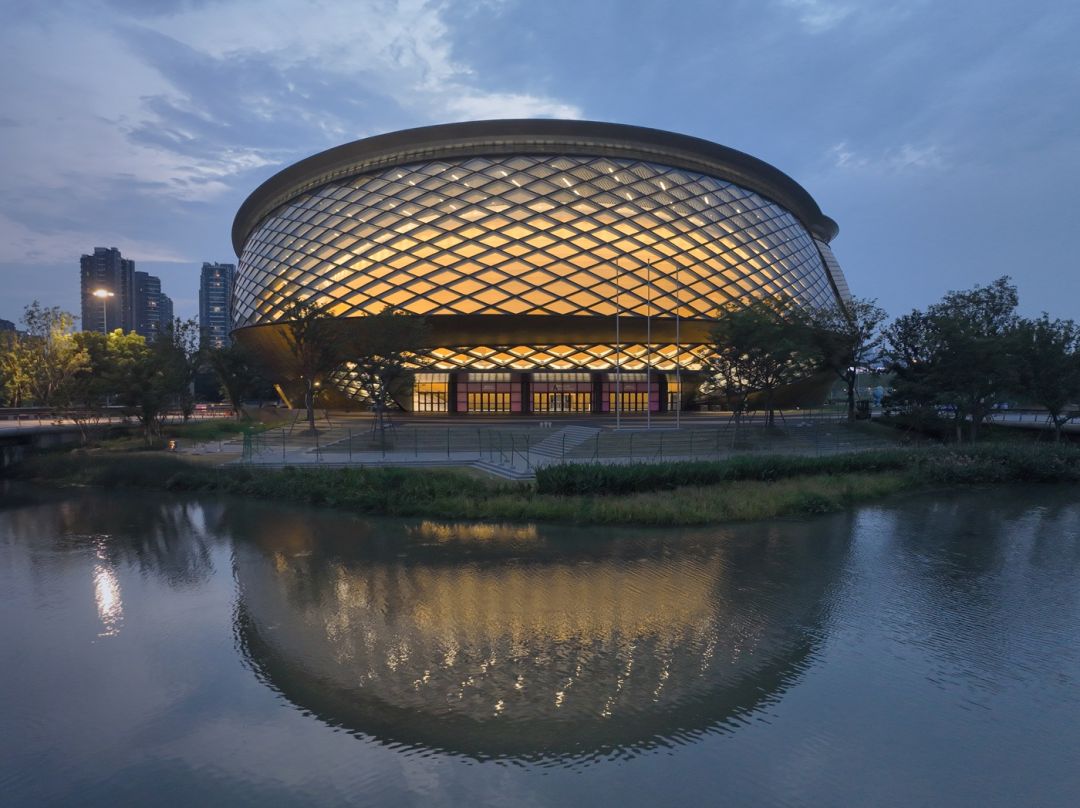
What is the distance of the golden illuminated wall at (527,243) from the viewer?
134ft

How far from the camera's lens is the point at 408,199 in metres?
43.7

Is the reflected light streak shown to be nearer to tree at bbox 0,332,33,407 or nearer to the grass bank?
the grass bank

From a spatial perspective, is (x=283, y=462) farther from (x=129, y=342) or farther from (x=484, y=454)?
(x=129, y=342)

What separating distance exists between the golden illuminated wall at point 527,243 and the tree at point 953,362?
39.5 feet

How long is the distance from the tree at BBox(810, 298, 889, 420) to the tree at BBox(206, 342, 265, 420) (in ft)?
119

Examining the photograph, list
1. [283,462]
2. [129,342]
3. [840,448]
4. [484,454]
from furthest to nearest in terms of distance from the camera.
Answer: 1. [129,342]
2. [840,448]
3. [484,454]
4. [283,462]

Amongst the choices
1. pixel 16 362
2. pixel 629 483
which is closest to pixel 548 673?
pixel 629 483

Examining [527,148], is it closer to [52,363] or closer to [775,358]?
[775,358]

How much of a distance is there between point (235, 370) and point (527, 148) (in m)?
25.2

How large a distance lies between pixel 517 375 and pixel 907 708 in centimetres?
3760

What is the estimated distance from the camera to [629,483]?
18.6 metres

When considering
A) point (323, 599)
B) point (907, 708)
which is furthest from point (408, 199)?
point (907, 708)

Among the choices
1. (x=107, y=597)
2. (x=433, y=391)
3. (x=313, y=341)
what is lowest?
(x=107, y=597)

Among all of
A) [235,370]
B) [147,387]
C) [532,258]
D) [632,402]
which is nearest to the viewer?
[147,387]
